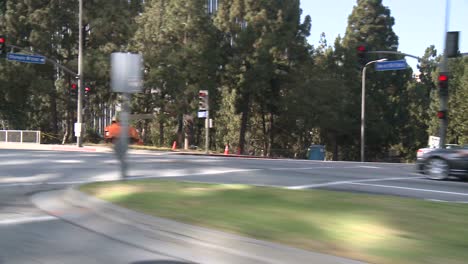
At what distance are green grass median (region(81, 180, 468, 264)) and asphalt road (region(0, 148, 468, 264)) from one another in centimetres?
117

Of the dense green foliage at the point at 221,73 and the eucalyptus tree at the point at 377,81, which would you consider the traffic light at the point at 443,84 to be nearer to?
the dense green foliage at the point at 221,73

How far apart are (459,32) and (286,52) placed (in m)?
19.7

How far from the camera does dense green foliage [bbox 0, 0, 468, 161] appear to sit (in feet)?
125

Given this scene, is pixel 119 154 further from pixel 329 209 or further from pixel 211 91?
pixel 211 91

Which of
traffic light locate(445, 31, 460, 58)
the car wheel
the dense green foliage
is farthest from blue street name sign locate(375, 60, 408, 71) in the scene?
the dense green foliage

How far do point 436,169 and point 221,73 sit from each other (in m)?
27.4

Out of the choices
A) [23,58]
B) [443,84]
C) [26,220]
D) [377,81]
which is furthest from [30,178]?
[377,81]

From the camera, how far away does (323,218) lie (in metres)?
6.82

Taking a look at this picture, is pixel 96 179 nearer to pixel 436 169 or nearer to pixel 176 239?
pixel 176 239

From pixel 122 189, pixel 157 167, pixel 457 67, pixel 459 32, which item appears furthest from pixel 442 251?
pixel 457 67

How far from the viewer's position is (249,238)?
237 inches

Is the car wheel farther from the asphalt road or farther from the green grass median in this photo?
the green grass median

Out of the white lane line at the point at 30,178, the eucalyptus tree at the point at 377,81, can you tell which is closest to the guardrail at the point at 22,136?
the white lane line at the point at 30,178

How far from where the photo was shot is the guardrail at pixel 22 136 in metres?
38.9
